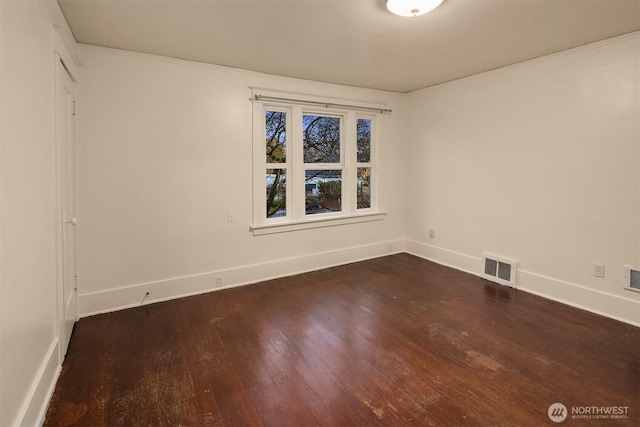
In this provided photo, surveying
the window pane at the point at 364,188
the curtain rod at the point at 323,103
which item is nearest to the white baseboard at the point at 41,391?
the curtain rod at the point at 323,103

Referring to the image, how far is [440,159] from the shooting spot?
179 inches

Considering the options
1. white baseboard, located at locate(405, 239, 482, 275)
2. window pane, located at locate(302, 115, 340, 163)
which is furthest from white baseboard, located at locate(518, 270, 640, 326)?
window pane, located at locate(302, 115, 340, 163)

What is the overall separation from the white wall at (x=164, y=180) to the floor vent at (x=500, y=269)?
2.34m

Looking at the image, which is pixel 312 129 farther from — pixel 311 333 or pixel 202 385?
pixel 202 385

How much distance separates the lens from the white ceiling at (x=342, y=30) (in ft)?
7.43

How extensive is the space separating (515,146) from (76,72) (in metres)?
4.27

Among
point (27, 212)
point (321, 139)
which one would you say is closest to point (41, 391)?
point (27, 212)

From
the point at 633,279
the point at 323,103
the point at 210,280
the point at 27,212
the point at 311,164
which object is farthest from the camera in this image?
the point at 311,164

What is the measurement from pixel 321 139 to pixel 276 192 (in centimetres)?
97

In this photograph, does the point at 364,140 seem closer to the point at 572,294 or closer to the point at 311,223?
the point at 311,223

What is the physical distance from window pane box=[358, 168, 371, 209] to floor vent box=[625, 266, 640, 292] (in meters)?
2.91

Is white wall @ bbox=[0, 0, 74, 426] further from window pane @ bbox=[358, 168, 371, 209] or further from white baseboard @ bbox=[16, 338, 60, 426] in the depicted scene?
window pane @ bbox=[358, 168, 371, 209]

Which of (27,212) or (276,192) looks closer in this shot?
(27,212)

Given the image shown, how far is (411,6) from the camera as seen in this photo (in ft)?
7.09
